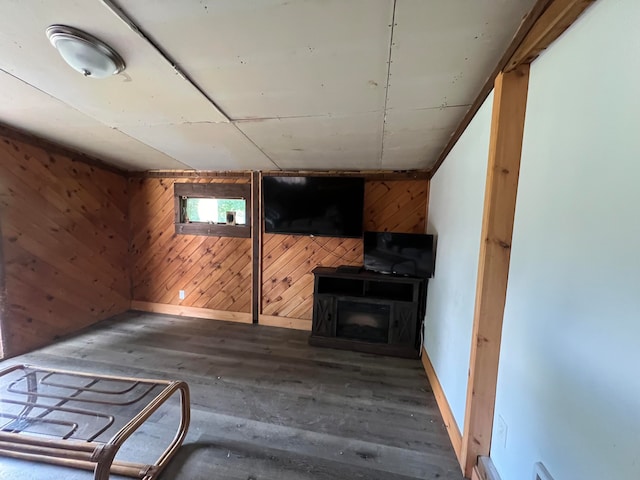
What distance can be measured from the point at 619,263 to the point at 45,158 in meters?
4.38

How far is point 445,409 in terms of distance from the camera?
1.79m

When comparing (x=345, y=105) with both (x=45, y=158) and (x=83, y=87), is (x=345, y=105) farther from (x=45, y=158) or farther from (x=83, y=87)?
(x=45, y=158)

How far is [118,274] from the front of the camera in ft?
11.9

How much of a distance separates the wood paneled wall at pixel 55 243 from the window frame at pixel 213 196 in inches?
34.1

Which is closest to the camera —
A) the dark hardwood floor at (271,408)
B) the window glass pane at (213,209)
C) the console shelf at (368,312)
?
the dark hardwood floor at (271,408)

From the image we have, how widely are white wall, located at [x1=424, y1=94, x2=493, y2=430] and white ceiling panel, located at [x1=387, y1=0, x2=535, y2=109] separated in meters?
0.21

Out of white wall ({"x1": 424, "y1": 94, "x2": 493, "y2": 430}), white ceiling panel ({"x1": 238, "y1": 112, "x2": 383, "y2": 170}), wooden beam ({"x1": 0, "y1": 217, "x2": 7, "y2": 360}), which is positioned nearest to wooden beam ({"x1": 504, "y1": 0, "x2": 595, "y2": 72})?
white wall ({"x1": 424, "y1": 94, "x2": 493, "y2": 430})

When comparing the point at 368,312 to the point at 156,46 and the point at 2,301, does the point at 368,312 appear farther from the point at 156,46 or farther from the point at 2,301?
the point at 2,301

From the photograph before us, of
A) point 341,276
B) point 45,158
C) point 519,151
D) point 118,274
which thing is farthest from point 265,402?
point 45,158

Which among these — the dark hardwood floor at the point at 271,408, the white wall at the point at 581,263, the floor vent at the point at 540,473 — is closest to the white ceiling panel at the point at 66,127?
the dark hardwood floor at the point at 271,408

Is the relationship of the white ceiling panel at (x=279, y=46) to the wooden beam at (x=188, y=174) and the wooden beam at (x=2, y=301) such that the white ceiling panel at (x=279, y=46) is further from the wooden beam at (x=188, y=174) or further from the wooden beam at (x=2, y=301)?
the wooden beam at (x=2, y=301)

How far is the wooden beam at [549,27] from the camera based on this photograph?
0.79m

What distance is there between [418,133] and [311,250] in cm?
193

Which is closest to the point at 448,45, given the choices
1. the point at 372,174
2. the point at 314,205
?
the point at 372,174
